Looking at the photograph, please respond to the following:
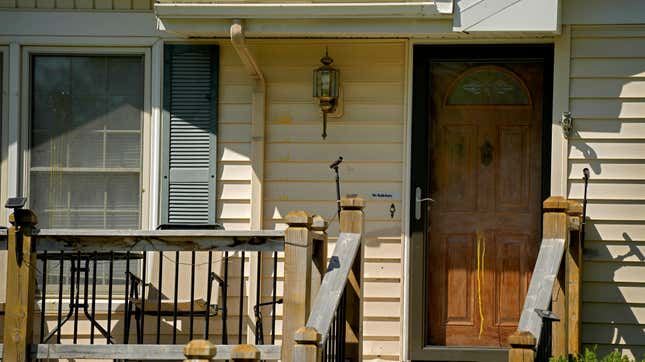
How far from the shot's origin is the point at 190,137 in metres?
7.95

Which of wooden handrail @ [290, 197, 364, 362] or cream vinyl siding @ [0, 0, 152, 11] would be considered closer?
wooden handrail @ [290, 197, 364, 362]

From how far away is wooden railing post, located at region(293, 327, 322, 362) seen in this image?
5176 mm

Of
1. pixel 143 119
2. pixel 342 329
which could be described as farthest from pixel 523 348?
pixel 143 119

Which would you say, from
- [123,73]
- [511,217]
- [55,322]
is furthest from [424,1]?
[55,322]

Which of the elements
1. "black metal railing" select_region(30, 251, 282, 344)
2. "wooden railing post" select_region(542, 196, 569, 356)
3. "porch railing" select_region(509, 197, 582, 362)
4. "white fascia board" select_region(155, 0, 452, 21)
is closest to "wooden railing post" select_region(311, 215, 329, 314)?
"porch railing" select_region(509, 197, 582, 362)

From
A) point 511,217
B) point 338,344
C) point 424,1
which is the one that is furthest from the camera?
point 511,217

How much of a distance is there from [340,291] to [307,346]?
608mm

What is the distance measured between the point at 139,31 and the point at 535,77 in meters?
2.84

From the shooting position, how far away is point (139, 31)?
26.4 ft

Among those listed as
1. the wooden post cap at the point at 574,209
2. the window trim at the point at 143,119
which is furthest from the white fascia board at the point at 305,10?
the wooden post cap at the point at 574,209

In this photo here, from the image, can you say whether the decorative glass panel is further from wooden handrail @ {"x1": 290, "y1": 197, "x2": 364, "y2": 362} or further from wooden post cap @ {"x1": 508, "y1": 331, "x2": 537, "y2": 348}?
wooden post cap @ {"x1": 508, "y1": 331, "x2": 537, "y2": 348}

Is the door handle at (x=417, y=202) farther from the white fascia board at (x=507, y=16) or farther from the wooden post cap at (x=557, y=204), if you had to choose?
the wooden post cap at (x=557, y=204)

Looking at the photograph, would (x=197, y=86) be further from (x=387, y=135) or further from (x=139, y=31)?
(x=387, y=135)

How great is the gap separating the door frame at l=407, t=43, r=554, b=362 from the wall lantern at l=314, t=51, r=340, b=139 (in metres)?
0.56
